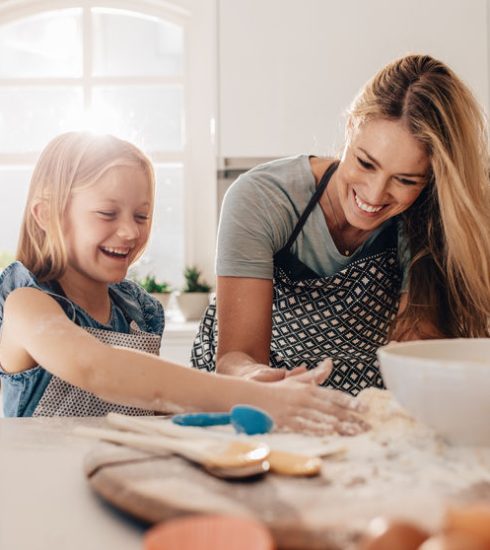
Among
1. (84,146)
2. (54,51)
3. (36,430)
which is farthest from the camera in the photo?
(54,51)

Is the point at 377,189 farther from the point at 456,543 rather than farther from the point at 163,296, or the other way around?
the point at 163,296

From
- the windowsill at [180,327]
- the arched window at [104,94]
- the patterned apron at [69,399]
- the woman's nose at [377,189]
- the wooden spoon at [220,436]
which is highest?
the arched window at [104,94]

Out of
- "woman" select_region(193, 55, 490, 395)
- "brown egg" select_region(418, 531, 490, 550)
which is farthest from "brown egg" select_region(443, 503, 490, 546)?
"woman" select_region(193, 55, 490, 395)

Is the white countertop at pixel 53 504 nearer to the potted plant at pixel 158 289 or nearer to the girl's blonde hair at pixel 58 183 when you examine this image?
the girl's blonde hair at pixel 58 183

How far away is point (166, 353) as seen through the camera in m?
2.64

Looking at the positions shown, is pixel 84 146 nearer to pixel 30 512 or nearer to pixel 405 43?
pixel 30 512

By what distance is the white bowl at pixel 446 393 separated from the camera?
2.07ft

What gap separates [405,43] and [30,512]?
2627mm

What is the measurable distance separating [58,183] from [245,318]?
424mm

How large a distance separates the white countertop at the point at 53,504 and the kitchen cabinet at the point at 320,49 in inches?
86.3

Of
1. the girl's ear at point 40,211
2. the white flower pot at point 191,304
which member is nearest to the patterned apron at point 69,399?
the girl's ear at point 40,211

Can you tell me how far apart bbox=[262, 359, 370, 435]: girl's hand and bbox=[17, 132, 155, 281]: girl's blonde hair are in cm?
57

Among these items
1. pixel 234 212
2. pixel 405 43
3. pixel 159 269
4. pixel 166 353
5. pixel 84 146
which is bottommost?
pixel 166 353

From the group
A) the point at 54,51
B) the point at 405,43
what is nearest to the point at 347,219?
the point at 405,43
